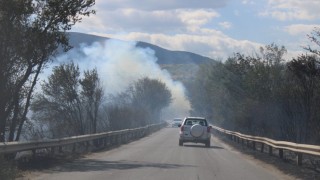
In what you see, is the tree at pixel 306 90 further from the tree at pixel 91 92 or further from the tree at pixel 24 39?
the tree at pixel 91 92

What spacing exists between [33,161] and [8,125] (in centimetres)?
530

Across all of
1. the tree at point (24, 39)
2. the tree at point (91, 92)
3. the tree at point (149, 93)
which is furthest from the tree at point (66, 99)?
the tree at point (149, 93)

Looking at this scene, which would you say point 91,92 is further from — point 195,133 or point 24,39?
point 24,39

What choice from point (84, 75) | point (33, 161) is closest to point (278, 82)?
point (84, 75)

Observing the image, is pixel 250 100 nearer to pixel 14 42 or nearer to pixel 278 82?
pixel 278 82

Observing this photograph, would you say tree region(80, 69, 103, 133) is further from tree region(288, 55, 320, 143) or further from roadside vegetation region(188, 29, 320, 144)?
tree region(288, 55, 320, 143)

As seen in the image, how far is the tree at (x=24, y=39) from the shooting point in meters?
21.4

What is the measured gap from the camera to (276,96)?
3416 centimetres

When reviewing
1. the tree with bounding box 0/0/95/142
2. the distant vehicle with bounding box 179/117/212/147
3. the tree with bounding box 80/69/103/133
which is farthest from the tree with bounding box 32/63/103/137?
the tree with bounding box 0/0/95/142

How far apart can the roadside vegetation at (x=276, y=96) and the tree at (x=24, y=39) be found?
10.1 meters

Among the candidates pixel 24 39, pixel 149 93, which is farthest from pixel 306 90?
pixel 149 93

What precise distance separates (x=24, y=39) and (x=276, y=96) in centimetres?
1730

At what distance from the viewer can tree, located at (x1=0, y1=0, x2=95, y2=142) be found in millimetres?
21406

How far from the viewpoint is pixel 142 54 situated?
135 meters
